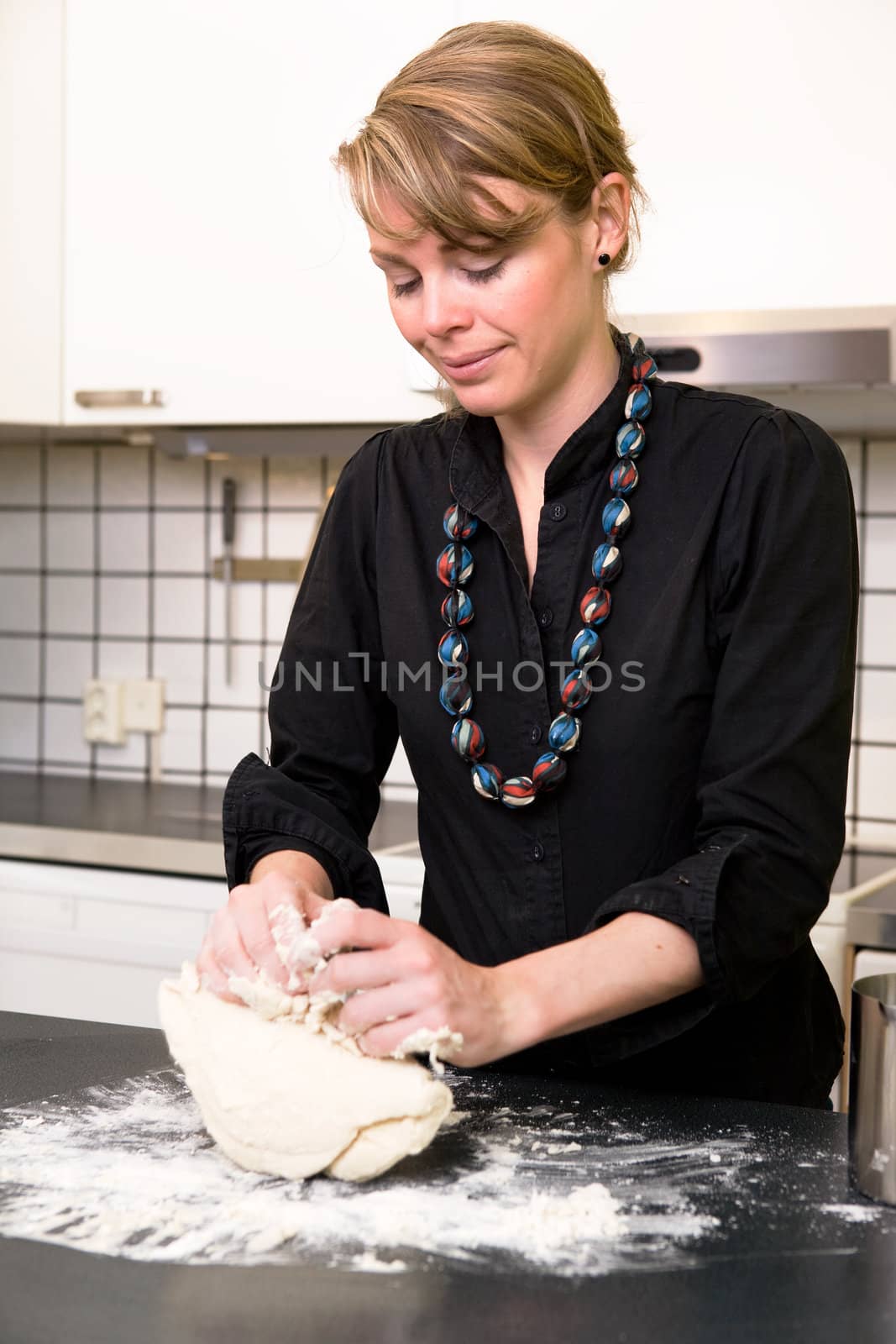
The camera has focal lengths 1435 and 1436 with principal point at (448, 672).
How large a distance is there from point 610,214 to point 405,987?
0.58 metres

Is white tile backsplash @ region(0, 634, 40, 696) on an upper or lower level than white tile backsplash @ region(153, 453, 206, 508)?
lower

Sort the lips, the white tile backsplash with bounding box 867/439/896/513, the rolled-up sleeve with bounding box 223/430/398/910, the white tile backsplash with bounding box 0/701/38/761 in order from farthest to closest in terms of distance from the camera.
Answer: the white tile backsplash with bounding box 0/701/38/761
the white tile backsplash with bounding box 867/439/896/513
the rolled-up sleeve with bounding box 223/430/398/910
the lips

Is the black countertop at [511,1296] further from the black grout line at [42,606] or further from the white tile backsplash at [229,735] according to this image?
the black grout line at [42,606]

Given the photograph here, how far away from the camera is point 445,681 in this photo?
1092mm

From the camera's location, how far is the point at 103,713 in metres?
2.55

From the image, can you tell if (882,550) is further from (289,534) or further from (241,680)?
(241,680)

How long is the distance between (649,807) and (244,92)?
1442 millimetres

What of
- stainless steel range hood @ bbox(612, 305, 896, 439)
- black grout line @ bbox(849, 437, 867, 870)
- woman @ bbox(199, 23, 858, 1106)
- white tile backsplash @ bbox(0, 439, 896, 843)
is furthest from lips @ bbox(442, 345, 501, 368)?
white tile backsplash @ bbox(0, 439, 896, 843)

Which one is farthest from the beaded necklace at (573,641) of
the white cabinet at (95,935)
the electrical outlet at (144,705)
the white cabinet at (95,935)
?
the electrical outlet at (144,705)

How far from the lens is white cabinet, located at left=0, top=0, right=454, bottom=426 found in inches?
79.3

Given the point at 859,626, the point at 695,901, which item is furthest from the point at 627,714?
the point at 859,626

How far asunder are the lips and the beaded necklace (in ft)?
0.46

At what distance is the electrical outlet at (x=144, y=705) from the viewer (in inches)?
99.0

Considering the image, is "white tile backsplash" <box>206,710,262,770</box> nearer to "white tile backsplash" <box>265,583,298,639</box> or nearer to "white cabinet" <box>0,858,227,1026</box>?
"white tile backsplash" <box>265,583,298,639</box>
